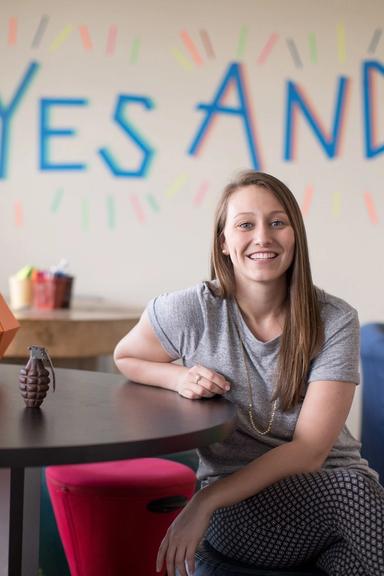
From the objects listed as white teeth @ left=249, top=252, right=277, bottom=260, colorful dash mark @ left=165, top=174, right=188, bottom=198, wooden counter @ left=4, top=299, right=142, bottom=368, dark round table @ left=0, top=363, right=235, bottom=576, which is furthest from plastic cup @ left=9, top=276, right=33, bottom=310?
white teeth @ left=249, top=252, right=277, bottom=260

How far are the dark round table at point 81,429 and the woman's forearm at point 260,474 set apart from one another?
0.12 m

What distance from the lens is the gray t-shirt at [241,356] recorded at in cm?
158

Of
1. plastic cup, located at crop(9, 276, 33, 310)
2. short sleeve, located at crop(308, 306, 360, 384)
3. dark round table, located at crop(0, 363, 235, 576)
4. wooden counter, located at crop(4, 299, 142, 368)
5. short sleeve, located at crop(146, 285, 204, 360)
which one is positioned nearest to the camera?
dark round table, located at crop(0, 363, 235, 576)

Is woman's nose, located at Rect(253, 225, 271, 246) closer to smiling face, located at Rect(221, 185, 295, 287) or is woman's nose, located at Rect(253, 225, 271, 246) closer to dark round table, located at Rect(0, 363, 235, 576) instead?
smiling face, located at Rect(221, 185, 295, 287)

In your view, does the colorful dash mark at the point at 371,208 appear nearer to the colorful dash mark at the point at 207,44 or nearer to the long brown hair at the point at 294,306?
the colorful dash mark at the point at 207,44

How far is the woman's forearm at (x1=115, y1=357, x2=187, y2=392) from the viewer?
1567 millimetres

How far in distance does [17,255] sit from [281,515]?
2617 millimetres

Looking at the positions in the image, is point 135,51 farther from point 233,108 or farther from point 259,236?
point 259,236

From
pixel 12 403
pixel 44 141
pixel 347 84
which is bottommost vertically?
pixel 12 403

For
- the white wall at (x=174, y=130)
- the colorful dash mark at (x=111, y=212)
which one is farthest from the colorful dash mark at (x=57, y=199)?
the colorful dash mark at (x=111, y=212)

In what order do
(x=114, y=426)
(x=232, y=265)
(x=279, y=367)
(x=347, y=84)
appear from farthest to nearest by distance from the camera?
(x=347, y=84) → (x=232, y=265) → (x=279, y=367) → (x=114, y=426)

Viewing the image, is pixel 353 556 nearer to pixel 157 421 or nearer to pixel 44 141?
pixel 157 421

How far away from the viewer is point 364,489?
1384mm

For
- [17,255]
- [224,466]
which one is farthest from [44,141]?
[224,466]
